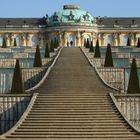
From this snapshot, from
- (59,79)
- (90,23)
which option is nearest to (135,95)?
(59,79)

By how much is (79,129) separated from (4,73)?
40.2 feet

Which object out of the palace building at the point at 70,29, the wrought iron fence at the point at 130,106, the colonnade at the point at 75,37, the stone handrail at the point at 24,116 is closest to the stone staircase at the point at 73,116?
the stone handrail at the point at 24,116

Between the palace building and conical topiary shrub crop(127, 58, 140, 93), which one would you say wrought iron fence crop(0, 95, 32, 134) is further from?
the palace building

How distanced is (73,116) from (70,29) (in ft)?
287

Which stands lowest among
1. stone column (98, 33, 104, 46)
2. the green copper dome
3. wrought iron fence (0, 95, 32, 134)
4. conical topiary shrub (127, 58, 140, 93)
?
stone column (98, 33, 104, 46)

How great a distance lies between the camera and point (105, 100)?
87.1ft

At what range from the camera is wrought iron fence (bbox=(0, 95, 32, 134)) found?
26516mm

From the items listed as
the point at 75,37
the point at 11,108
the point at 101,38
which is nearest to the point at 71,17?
the point at 75,37

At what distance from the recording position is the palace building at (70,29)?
111 m

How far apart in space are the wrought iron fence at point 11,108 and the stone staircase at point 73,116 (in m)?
0.56

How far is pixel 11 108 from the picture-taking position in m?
26.6

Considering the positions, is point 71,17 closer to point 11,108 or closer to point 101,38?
point 101,38

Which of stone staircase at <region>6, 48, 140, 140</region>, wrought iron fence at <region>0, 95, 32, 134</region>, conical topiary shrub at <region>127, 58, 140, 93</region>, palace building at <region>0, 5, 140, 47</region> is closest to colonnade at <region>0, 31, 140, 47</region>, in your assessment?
palace building at <region>0, 5, 140, 47</region>

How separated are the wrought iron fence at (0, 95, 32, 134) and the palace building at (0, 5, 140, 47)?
8213 centimetres
